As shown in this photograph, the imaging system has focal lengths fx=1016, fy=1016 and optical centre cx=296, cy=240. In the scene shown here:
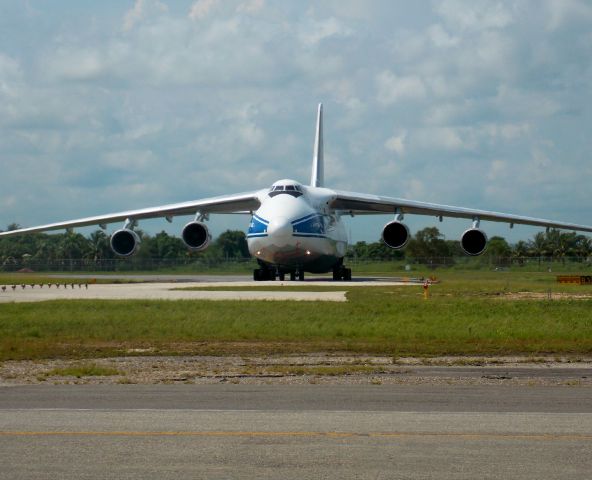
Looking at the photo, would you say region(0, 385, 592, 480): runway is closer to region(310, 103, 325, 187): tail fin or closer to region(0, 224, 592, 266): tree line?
region(310, 103, 325, 187): tail fin

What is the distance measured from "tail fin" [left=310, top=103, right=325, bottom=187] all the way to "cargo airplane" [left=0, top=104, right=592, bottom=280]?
33.7 ft

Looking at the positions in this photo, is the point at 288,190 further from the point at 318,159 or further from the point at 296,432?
the point at 296,432

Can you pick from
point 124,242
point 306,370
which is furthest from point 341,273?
point 306,370

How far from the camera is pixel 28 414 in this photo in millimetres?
10047

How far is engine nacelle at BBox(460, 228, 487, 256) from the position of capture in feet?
149

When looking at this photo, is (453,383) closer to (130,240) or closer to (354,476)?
(354,476)

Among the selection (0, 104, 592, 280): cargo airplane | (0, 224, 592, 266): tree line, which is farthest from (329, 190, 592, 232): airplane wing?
(0, 224, 592, 266): tree line

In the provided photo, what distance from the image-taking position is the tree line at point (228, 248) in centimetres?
8269

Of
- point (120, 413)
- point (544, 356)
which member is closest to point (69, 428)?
point (120, 413)

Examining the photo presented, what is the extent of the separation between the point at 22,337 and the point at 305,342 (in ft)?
18.8

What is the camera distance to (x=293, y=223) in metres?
43.6

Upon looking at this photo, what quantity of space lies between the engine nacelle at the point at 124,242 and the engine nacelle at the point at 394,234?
11389 millimetres

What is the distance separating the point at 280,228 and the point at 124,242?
7.88 metres

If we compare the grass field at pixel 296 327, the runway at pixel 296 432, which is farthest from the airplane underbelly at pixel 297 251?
the runway at pixel 296 432
